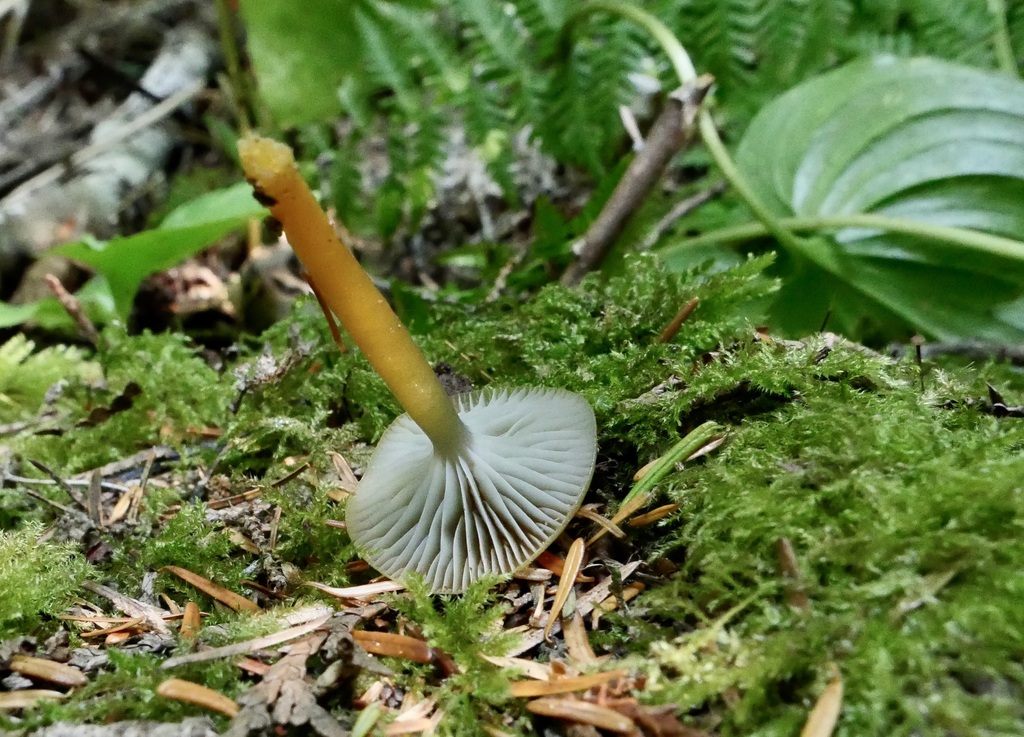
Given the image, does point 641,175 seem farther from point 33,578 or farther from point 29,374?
point 29,374

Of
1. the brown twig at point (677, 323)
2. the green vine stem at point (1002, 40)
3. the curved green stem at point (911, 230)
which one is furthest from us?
the green vine stem at point (1002, 40)

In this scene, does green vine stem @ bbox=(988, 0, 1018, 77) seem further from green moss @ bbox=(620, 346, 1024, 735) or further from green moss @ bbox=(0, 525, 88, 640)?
green moss @ bbox=(0, 525, 88, 640)

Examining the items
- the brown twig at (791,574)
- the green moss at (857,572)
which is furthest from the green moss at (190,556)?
the brown twig at (791,574)

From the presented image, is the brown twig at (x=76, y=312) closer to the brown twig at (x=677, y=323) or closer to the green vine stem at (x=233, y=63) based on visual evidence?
the green vine stem at (x=233, y=63)

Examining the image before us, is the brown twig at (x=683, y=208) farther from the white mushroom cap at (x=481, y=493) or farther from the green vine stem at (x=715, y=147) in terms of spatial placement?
the white mushroom cap at (x=481, y=493)

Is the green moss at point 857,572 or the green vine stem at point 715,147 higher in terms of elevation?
the green vine stem at point 715,147

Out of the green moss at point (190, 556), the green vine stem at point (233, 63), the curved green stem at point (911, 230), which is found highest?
the green vine stem at point (233, 63)

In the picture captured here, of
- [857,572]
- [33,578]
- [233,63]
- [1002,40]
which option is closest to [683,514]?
[857,572]

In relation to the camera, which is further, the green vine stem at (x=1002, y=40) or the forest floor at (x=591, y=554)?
the green vine stem at (x=1002, y=40)

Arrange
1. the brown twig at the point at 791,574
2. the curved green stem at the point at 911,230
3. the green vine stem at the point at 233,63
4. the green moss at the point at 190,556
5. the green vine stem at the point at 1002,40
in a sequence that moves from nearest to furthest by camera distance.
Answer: the brown twig at the point at 791,574 → the green moss at the point at 190,556 → the curved green stem at the point at 911,230 → the green vine stem at the point at 1002,40 → the green vine stem at the point at 233,63
